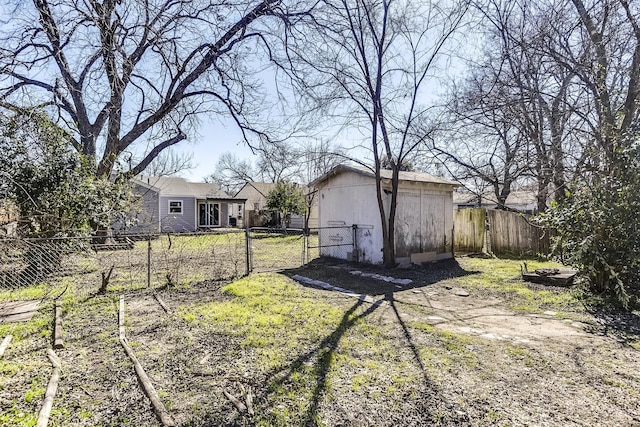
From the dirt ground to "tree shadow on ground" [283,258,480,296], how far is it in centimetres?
173

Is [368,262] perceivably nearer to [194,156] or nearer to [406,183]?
[406,183]

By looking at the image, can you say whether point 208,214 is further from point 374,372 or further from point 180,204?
point 374,372

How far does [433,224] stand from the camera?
32.7 feet

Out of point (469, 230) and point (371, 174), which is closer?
point (371, 174)

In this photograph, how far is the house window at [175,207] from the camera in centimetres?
2066

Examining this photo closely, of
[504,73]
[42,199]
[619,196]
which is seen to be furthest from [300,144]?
[619,196]

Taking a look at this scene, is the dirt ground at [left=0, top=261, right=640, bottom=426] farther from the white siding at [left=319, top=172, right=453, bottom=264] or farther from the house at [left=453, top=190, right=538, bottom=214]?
the house at [left=453, top=190, right=538, bottom=214]

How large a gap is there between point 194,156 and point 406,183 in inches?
715

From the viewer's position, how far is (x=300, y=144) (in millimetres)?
9453

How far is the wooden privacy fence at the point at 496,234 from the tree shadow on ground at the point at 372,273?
69.9 inches

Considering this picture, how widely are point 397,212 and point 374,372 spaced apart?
6350 mm

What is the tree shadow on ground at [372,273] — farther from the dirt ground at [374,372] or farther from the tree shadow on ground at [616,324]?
the tree shadow on ground at [616,324]

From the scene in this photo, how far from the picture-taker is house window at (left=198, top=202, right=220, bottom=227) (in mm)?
23148

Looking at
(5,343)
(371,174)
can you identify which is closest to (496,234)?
(371,174)
